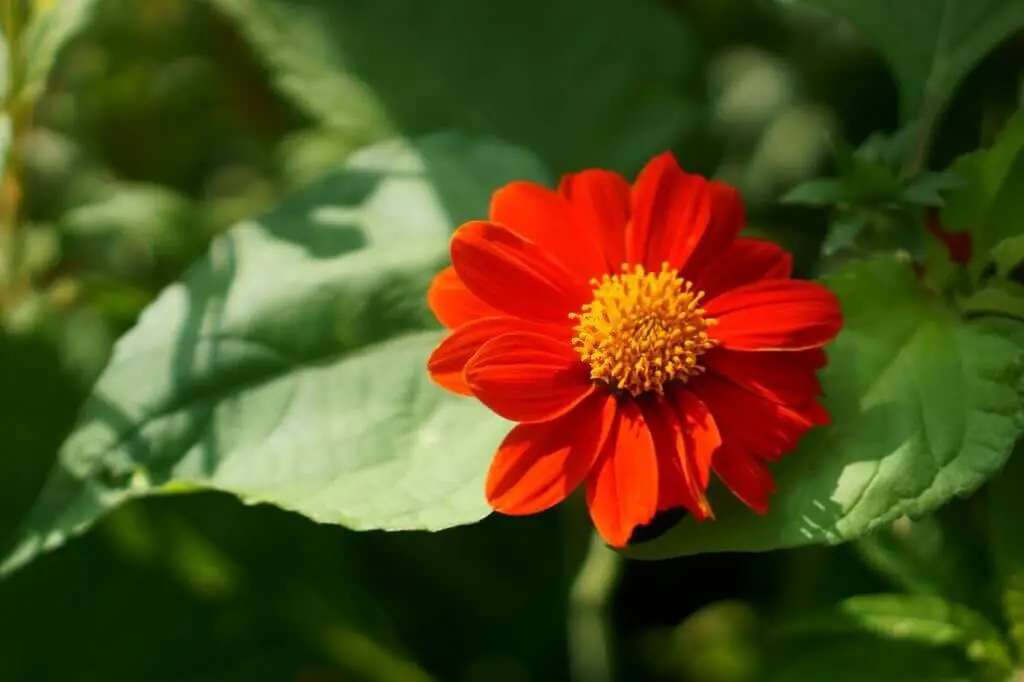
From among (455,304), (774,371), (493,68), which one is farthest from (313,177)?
(774,371)

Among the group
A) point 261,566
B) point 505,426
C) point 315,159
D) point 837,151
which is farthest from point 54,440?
point 837,151

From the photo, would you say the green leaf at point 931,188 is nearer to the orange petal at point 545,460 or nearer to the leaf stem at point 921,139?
the leaf stem at point 921,139

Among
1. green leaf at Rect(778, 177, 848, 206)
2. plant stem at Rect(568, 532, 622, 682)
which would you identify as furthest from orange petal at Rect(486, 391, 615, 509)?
plant stem at Rect(568, 532, 622, 682)

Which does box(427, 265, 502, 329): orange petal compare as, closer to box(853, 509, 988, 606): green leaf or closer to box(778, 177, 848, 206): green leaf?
box(778, 177, 848, 206): green leaf

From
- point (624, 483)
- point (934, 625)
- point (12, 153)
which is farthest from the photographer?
point (12, 153)

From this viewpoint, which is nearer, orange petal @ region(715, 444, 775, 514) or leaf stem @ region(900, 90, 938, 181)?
orange petal @ region(715, 444, 775, 514)

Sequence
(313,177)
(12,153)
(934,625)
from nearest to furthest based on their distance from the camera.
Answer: (934,625) < (12,153) < (313,177)

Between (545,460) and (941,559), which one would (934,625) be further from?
(545,460)
